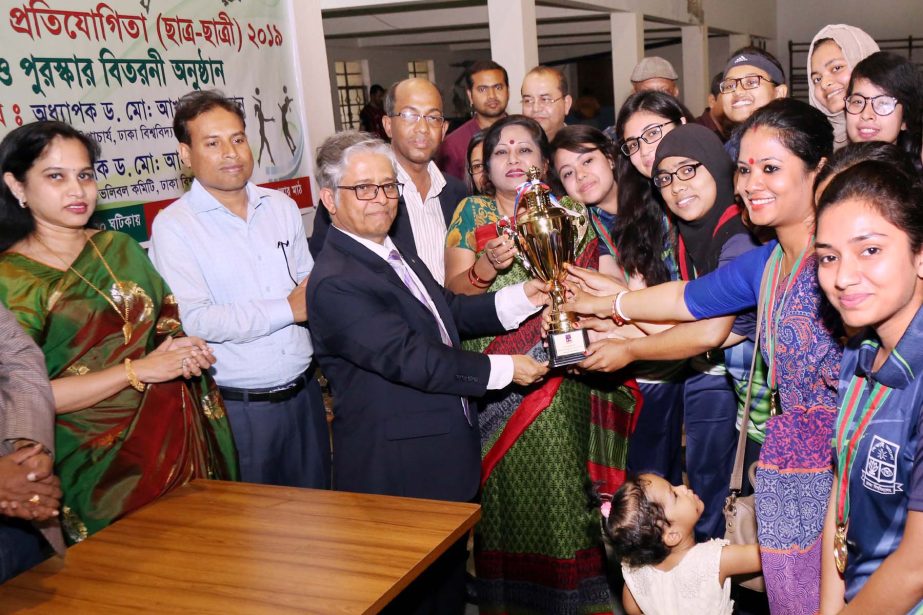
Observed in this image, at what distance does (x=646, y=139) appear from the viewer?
2.89 m

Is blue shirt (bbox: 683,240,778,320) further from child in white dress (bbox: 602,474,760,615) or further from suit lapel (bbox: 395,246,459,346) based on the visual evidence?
suit lapel (bbox: 395,246,459,346)

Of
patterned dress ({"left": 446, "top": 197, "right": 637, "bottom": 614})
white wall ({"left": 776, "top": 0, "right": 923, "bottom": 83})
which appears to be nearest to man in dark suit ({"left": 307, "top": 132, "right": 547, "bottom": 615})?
patterned dress ({"left": 446, "top": 197, "right": 637, "bottom": 614})

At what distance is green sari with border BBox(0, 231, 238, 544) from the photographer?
226 centimetres

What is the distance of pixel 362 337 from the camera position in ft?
7.43

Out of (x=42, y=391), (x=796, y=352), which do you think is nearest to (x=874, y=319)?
(x=796, y=352)

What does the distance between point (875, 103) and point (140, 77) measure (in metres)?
3.22

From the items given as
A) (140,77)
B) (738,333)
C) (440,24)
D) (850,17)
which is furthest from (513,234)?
(850,17)

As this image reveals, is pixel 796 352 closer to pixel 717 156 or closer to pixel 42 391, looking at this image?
pixel 717 156

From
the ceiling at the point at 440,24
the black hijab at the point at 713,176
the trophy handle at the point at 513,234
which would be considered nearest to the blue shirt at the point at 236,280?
the trophy handle at the point at 513,234

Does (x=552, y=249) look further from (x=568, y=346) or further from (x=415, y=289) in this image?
(x=415, y=289)

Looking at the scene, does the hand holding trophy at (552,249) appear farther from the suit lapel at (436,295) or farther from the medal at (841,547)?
the medal at (841,547)

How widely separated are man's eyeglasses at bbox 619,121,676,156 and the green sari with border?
1636mm

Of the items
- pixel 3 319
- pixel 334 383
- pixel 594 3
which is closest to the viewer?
pixel 3 319

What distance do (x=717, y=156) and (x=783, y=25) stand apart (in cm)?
1595
